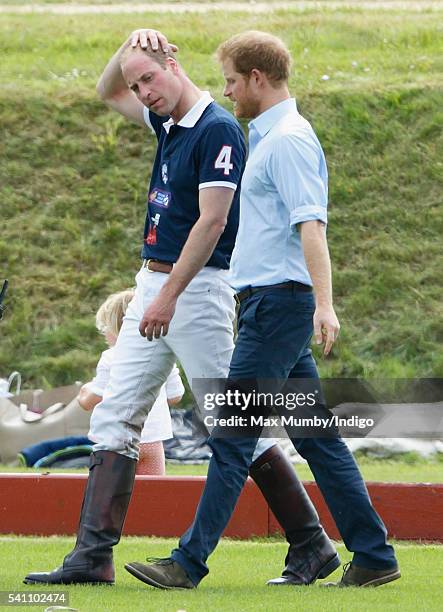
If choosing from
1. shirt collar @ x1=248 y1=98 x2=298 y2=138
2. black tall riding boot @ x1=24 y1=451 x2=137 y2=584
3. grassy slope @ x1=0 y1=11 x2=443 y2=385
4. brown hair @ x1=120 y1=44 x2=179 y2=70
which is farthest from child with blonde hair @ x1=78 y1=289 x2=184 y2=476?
grassy slope @ x1=0 y1=11 x2=443 y2=385

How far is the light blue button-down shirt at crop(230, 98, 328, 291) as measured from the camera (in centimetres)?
487

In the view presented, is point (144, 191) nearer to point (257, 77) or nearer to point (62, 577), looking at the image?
point (257, 77)

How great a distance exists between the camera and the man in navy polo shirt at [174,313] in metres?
5.00

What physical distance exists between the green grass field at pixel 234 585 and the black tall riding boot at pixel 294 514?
0.29 feet

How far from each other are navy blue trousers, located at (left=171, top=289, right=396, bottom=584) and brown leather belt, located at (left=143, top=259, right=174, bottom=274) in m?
0.33

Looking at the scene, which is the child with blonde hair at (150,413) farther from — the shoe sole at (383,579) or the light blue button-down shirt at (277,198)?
the shoe sole at (383,579)

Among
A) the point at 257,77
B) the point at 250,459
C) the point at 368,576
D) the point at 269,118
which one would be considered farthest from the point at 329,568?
the point at 257,77

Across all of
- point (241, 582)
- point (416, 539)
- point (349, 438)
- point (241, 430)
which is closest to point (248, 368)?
point (241, 430)

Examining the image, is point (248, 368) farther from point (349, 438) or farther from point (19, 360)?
point (19, 360)

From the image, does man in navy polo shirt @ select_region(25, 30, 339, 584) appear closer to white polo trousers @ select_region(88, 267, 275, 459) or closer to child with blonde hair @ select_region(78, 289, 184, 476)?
white polo trousers @ select_region(88, 267, 275, 459)

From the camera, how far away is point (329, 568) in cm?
524

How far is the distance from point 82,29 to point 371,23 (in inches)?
144

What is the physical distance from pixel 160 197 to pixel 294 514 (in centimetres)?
126

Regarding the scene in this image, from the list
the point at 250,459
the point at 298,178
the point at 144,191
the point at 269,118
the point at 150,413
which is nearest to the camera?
the point at 298,178
